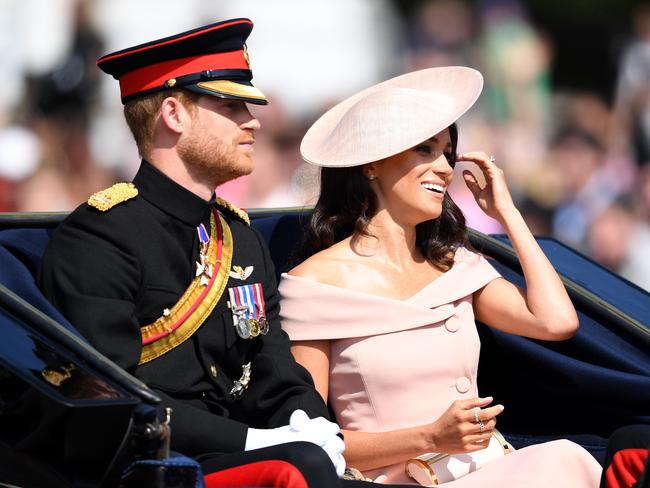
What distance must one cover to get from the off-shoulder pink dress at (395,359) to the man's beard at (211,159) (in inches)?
15.6

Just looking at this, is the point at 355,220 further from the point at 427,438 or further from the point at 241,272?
the point at 427,438

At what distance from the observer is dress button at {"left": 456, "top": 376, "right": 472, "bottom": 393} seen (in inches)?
126

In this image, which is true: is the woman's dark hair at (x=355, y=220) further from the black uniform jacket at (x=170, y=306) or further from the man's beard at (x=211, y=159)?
the man's beard at (x=211, y=159)

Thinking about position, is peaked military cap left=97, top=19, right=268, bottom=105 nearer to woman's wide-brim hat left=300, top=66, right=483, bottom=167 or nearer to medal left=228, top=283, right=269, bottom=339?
woman's wide-brim hat left=300, top=66, right=483, bottom=167

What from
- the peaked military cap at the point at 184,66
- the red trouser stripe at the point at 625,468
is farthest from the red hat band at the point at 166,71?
the red trouser stripe at the point at 625,468

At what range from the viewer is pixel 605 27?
834 centimetres

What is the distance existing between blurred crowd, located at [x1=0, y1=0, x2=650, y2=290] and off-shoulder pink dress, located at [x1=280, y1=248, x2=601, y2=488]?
2944mm

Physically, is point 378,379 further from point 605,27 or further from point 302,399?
point 605,27

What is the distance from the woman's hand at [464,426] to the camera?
9.46ft

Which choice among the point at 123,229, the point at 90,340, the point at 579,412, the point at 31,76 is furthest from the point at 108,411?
the point at 31,76

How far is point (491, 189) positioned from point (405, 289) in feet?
1.26

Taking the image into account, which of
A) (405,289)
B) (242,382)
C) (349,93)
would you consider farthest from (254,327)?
(349,93)

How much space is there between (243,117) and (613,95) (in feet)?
18.1

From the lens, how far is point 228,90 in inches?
120
